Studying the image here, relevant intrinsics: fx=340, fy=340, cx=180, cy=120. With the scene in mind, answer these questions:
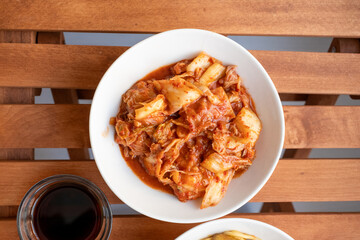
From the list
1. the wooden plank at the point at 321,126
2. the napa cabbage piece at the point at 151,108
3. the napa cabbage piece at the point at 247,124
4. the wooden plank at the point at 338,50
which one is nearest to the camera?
the napa cabbage piece at the point at 151,108

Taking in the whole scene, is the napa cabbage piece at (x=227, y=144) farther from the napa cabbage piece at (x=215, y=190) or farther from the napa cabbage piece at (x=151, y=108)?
the napa cabbage piece at (x=151, y=108)

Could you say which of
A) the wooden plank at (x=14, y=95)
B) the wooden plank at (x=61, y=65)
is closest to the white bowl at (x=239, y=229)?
the wooden plank at (x=61, y=65)

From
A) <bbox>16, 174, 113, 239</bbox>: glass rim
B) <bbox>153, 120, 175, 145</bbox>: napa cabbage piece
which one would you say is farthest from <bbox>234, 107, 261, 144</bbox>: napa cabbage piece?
<bbox>16, 174, 113, 239</bbox>: glass rim

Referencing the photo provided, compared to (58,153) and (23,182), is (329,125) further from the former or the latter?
(58,153)

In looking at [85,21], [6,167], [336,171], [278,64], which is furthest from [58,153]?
[336,171]

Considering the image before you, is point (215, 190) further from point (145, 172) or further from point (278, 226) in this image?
point (278, 226)

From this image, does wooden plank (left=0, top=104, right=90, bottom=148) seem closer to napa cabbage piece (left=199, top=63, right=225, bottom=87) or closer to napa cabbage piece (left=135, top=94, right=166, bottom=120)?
napa cabbage piece (left=135, top=94, right=166, bottom=120)
